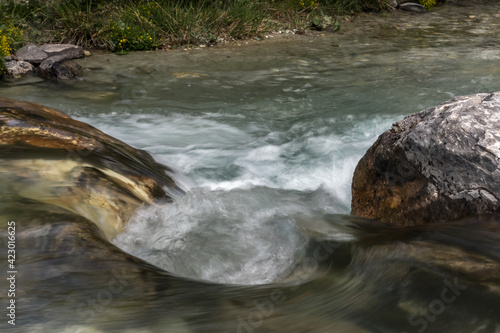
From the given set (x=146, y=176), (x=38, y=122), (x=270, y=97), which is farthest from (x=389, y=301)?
(x=270, y=97)

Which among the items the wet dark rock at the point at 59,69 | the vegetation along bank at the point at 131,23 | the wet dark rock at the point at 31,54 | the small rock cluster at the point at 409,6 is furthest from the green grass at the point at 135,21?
the small rock cluster at the point at 409,6

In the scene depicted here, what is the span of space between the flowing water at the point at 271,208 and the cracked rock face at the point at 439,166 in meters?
0.19

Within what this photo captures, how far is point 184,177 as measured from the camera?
15.3ft

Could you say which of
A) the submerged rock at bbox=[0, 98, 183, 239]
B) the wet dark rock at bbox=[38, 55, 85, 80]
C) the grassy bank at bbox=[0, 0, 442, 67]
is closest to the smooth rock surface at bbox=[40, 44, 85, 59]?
the grassy bank at bbox=[0, 0, 442, 67]

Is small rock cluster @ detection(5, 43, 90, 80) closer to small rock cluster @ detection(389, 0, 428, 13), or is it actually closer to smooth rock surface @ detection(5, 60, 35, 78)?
smooth rock surface @ detection(5, 60, 35, 78)

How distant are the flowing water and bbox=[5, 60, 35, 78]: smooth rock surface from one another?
1.28 ft

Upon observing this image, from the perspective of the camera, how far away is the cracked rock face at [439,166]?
3055 mm

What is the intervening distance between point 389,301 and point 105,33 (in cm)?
826

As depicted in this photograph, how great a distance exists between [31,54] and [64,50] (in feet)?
1.75

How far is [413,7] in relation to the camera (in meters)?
12.8

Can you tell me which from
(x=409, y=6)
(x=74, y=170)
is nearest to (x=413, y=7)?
(x=409, y=6)

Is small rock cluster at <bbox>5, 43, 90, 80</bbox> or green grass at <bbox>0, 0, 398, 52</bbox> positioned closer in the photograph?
small rock cluster at <bbox>5, 43, 90, 80</bbox>

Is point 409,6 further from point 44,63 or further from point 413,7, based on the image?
point 44,63

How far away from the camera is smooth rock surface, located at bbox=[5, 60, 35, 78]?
25.5ft
